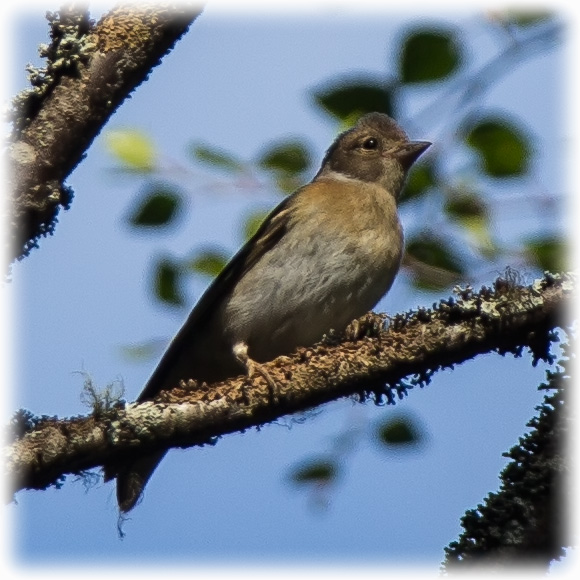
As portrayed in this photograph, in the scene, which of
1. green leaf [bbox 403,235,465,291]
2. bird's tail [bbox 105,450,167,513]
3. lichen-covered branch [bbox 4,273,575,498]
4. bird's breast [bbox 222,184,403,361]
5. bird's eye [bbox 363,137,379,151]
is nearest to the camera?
lichen-covered branch [bbox 4,273,575,498]

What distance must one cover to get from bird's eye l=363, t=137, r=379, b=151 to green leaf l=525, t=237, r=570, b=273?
305 centimetres

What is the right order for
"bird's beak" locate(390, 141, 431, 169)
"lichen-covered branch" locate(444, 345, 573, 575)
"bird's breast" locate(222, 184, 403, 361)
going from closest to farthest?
"lichen-covered branch" locate(444, 345, 573, 575) < "bird's breast" locate(222, 184, 403, 361) < "bird's beak" locate(390, 141, 431, 169)

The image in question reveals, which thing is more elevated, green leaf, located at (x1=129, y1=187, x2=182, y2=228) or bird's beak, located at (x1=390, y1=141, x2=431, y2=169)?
bird's beak, located at (x1=390, y1=141, x2=431, y2=169)

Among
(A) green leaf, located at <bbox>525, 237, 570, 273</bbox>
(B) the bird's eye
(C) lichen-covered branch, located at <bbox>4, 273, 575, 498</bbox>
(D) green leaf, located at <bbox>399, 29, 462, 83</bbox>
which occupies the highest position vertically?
(B) the bird's eye

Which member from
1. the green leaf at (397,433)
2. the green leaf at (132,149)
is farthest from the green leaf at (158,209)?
the green leaf at (397,433)

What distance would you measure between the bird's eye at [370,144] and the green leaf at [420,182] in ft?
8.88

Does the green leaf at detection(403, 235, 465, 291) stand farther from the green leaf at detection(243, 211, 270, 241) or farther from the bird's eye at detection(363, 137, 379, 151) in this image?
the bird's eye at detection(363, 137, 379, 151)

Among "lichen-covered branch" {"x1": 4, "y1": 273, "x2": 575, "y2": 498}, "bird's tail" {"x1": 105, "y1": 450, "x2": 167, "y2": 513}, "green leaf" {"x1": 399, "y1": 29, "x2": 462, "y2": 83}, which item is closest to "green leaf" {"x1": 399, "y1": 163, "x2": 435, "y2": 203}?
"green leaf" {"x1": 399, "y1": 29, "x2": 462, "y2": 83}

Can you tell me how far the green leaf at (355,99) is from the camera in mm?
3576

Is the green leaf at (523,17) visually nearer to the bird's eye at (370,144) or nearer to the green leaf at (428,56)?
the green leaf at (428,56)

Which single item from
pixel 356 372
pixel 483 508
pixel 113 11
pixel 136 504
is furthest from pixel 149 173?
pixel 483 508

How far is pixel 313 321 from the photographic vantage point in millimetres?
5215

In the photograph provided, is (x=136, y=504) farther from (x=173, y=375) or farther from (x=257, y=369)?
(x=257, y=369)

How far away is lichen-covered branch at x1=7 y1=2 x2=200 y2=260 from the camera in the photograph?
3.27 m
